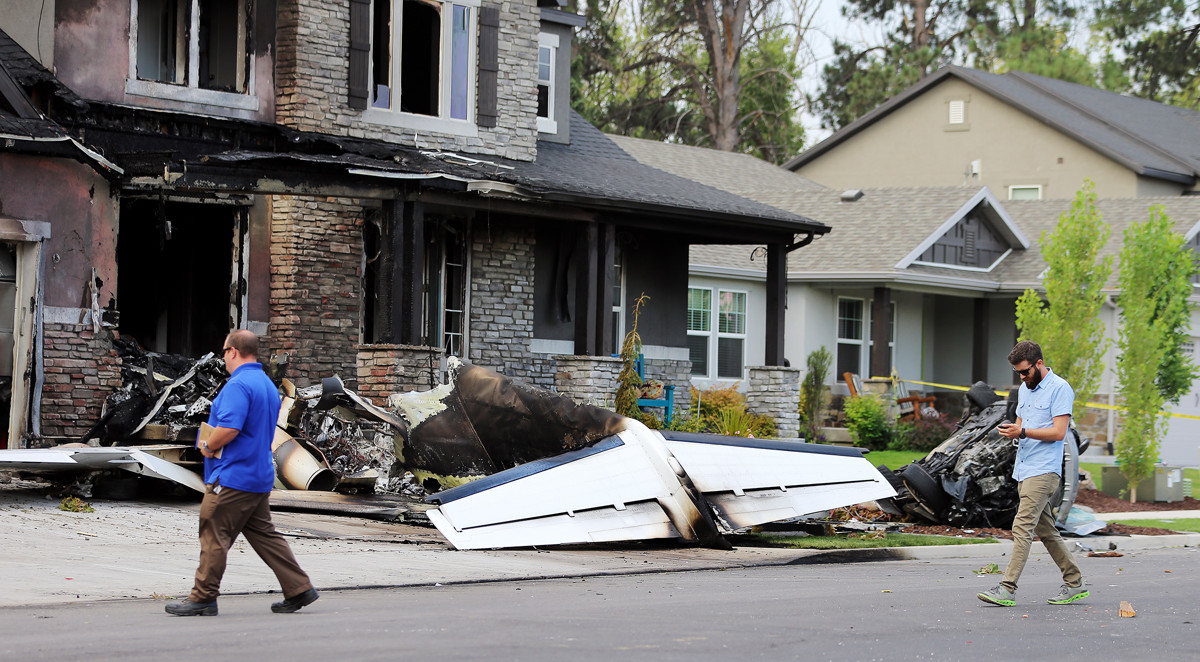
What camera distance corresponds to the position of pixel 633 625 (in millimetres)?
8461

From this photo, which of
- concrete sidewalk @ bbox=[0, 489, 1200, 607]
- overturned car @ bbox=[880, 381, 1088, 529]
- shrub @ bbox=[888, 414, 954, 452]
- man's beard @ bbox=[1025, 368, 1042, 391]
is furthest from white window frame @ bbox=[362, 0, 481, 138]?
shrub @ bbox=[888, 414, 954, 452]

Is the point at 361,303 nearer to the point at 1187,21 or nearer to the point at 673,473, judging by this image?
the point at 673,473

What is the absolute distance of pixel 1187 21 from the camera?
175 ft

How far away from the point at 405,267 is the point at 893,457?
1103cm

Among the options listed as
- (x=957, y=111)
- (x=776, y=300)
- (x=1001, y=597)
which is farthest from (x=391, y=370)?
(x=957, y=111)

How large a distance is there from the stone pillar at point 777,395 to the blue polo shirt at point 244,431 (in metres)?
14.8


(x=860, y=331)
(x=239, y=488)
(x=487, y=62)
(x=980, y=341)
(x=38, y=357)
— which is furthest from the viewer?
(x=980, y=341)

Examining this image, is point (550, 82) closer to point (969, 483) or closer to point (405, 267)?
point (405, 267)

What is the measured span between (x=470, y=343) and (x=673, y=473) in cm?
790

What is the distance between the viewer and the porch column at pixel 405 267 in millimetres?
17891

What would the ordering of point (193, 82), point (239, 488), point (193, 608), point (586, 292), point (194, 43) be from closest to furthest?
point (193, 608)
point (239, 488)
point (193, 82)
point (194, 43)
point (586, 292)

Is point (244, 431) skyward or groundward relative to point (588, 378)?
groundward

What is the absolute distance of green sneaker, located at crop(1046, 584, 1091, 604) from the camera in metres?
10.3

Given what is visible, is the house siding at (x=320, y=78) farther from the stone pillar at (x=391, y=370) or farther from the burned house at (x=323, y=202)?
the stone pillar at (x=391, y=370)
